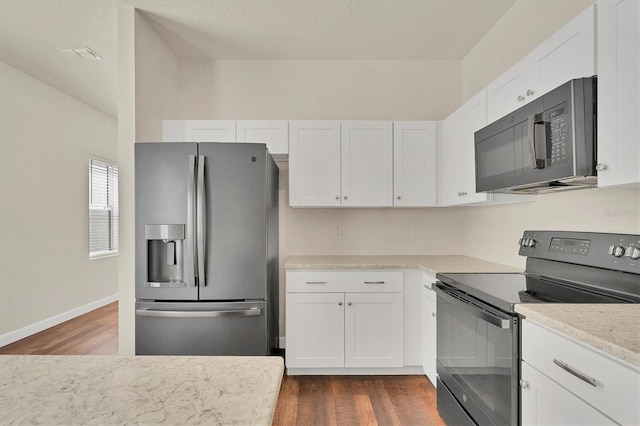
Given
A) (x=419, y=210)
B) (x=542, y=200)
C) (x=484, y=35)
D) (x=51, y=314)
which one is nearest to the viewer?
(x=542, y=200)

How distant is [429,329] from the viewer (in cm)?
245

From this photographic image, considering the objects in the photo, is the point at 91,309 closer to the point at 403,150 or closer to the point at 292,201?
the point at 292,201

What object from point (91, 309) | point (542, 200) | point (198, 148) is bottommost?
point (91, 309)

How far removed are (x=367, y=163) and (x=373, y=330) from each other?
4.42 ft

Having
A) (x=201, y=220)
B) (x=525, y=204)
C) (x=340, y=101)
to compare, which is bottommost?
(x=201, y=220)

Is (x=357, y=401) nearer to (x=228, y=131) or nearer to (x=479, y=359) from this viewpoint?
(x=479, y=359)

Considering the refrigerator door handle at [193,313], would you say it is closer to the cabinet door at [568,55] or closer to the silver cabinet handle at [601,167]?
the silver cabinet handle at [601,167]

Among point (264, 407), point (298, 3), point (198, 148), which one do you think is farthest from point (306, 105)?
point (264, 407)

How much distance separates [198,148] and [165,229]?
562 millimetres

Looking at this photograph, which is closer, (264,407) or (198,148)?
(264,407)

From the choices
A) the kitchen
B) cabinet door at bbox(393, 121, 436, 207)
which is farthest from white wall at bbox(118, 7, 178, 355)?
cabinet door at bbox(393, 121, 436, 207)

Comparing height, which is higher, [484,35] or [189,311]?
[484,35]

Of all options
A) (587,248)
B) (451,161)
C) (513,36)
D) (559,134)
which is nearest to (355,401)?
(587,248)

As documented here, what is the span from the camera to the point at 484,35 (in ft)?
9.18
